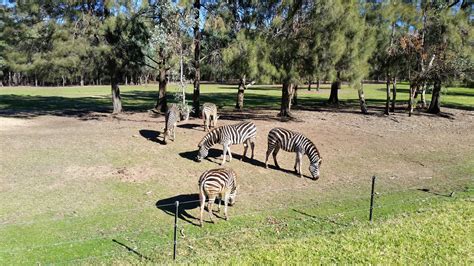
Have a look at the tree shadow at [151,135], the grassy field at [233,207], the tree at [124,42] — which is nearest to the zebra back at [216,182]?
the grassy field at [233,207]

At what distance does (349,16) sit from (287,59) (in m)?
4.00

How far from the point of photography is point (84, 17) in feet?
76.0

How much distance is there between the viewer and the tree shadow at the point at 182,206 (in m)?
11.0

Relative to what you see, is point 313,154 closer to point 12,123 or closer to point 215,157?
point 215,157

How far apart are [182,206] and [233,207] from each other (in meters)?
1.42

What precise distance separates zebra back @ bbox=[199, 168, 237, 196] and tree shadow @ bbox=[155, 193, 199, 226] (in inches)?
16.7

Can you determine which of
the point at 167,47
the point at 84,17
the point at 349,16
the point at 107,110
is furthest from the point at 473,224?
the point at 107,110

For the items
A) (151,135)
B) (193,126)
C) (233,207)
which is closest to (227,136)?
(233,207)

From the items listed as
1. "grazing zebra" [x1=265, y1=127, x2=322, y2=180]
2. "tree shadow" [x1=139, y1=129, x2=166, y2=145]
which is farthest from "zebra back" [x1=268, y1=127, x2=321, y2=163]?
"tree shadow" [x1=139, y1=129, x2=166, y2=145]

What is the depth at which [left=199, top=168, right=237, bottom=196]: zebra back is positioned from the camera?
1038 cm

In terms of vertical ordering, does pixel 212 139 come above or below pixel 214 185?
above

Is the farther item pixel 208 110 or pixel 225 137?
pixel 208 110

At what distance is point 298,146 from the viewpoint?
1495cm

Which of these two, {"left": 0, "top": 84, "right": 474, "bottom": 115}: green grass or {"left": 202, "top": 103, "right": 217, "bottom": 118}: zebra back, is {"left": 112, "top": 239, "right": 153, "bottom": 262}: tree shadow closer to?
{"left": 202, "top": 103, "right": 217, "bottom": 118}: zebra back
